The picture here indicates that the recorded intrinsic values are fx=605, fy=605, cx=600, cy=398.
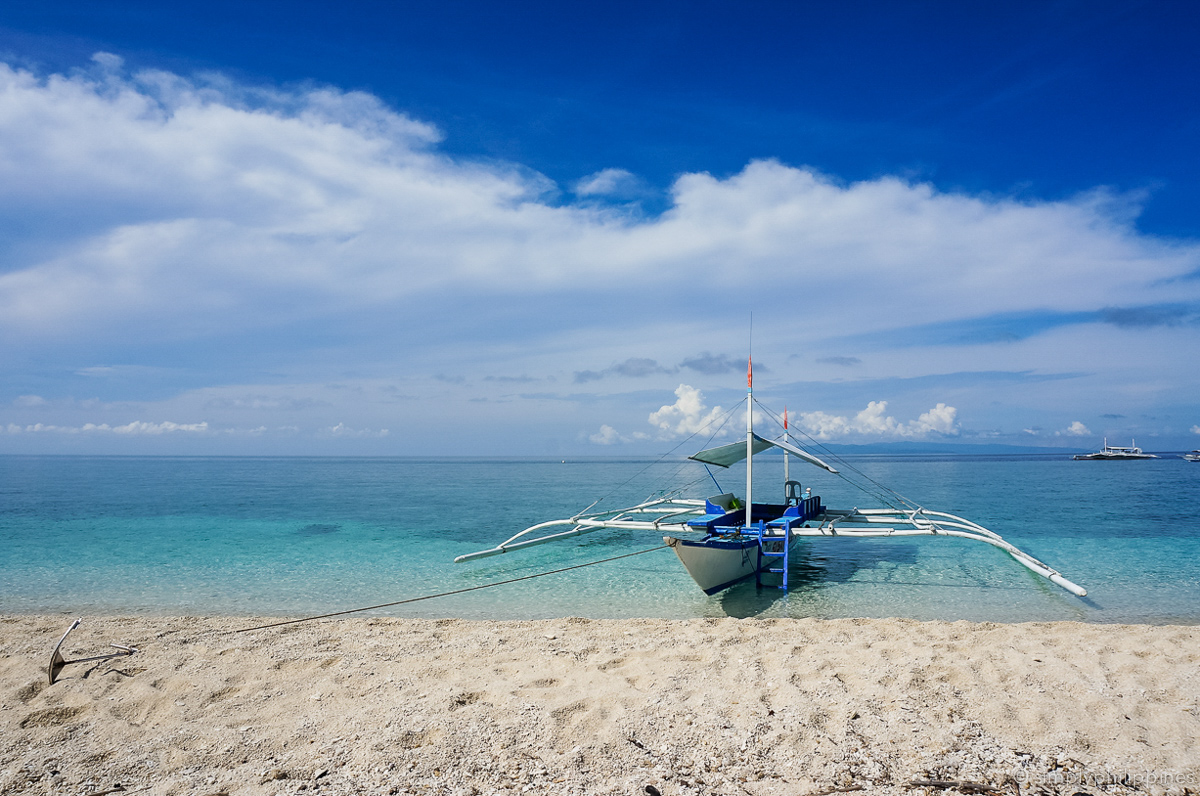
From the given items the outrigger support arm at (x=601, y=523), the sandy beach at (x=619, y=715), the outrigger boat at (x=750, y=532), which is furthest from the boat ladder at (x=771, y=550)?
the sandy beach at (x=619, y=715)

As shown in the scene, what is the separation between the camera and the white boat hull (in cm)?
985

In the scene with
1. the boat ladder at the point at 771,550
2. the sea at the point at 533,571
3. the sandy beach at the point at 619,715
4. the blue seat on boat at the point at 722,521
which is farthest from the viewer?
the blue seat on boat at the point at 722,521

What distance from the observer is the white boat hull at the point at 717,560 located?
9852 mm

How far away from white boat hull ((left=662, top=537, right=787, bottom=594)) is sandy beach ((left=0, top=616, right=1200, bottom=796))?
2462 mm

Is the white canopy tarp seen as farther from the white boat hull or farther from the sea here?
the white boat hull

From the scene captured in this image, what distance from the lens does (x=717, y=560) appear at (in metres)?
10.5

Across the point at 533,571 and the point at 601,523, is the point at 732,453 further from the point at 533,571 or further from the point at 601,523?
the point at 533,571

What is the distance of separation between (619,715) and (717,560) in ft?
19.9

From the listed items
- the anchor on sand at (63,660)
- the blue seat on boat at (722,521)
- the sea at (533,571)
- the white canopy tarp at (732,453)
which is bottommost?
the sea at (533,571)

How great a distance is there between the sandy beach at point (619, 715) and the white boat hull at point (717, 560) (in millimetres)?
2462

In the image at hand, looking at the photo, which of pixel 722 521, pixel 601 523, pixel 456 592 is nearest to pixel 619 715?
pixel 456 592

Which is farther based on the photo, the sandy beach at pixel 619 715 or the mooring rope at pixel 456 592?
the mooring rope at pixel 456 592

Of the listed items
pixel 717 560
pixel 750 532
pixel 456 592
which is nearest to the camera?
pixel 717 560

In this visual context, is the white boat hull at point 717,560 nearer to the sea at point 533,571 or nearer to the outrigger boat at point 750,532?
the outrigger boat at point 750,532
